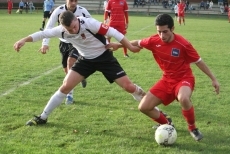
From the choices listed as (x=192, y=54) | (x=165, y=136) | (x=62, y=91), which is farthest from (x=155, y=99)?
(x=62, y=91)

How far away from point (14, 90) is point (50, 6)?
673 inches

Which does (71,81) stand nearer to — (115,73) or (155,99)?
(115,73)

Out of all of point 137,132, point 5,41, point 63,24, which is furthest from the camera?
point 5,41

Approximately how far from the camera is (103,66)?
5773 mm

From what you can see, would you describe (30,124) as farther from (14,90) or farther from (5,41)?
(5,41)

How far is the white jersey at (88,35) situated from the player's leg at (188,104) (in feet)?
3.68

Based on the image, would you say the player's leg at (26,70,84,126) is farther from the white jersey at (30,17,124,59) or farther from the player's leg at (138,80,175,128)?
the player's leg at (138,80,175,128)

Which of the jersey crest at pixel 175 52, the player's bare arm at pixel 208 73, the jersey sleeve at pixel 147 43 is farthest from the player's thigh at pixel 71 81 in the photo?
the player's bare arm at pixel 208 73

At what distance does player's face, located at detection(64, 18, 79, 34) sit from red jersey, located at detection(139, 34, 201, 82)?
97cm

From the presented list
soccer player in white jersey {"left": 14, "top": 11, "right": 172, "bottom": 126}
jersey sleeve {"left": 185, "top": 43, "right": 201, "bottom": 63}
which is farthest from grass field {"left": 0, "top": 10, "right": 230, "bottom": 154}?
jersey sleeve {"left": 185, "top": 43, "right": 201, "bottom": 63}

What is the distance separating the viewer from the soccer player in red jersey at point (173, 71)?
5.10 m

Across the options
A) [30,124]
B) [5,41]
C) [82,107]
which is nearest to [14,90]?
[82,107]

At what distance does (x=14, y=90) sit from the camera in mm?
7941

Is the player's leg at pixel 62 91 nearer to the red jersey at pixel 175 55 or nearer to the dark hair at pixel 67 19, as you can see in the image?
the dark hair at pixel 67 19
